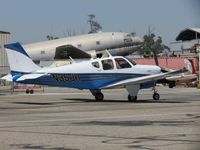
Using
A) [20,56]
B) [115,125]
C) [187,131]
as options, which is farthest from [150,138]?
[20,56]

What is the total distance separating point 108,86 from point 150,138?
1508 centimetres

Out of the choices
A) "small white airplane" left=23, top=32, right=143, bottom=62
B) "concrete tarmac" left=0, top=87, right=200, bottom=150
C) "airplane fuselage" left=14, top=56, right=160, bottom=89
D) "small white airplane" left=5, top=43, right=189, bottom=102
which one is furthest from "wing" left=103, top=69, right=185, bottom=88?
"small white airplane" left=23, top=32, right=143, bottom=62

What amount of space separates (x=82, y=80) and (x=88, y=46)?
124 feet

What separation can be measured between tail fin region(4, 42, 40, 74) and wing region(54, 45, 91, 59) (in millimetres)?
32626

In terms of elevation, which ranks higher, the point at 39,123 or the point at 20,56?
the point at 20,56

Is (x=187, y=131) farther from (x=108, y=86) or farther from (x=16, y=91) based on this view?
(x=16, y=91)

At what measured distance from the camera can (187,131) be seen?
43.9 ft

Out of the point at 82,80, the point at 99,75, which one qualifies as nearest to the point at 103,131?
the point at 82,80

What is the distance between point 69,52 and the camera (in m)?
62.7

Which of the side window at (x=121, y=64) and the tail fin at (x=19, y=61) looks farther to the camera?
the tail fin at (x=19, y=61)

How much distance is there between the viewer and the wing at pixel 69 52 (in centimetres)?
6195

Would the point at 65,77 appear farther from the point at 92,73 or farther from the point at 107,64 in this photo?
the point at 107,64

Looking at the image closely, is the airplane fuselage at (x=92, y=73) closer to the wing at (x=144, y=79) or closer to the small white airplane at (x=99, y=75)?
the small white airplane at (x=99, y=75)

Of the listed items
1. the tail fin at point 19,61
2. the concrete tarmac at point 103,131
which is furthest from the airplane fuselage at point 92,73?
the concrete tarmac at point 103,131
